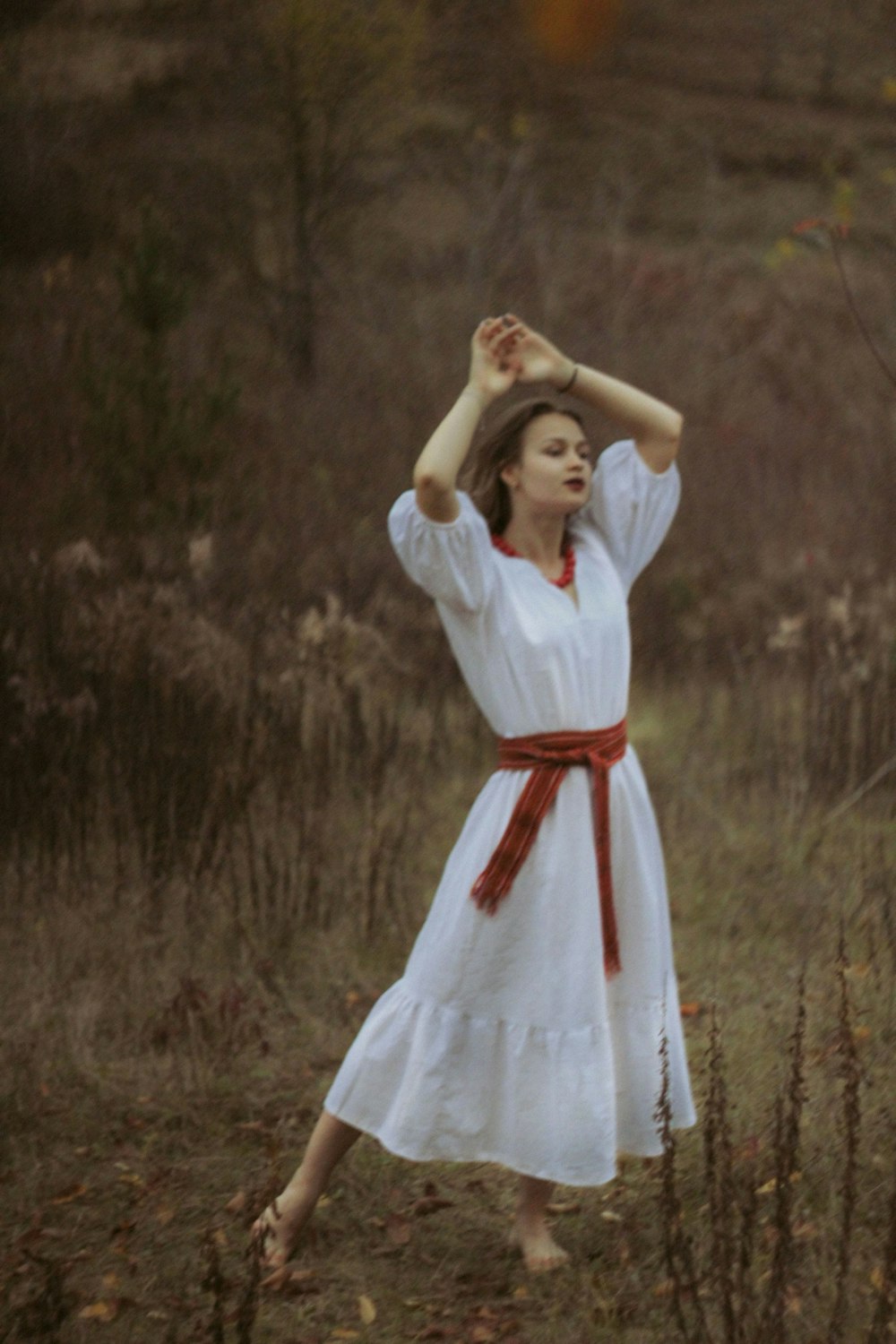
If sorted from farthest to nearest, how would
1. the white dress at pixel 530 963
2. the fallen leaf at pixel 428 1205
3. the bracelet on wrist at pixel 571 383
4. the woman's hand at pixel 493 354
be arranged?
the fallen leaf at pixel 428 1205 → the bracelet on wrist at pixel 571 383 → the woman's hand at pixel 493 354 → the white dress at pixel 530 963

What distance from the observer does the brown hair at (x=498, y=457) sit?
281 centimetres

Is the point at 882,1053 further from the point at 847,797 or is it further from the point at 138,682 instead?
the point at 138,682

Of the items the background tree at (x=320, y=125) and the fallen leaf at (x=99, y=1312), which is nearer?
the fallen leaf at (x=99, y=1312)

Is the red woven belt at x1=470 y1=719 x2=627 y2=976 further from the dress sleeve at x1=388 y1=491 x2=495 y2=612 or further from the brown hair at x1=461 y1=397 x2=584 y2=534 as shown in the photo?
the brown hair at x1=461 y1=397 x2=584 y2=534

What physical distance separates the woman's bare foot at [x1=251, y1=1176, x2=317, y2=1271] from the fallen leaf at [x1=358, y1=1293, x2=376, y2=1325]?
6.5 inches

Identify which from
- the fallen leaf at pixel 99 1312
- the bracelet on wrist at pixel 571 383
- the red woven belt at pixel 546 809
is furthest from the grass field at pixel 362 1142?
the bracelet on wrist at pixel 571 383

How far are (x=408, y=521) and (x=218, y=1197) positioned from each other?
5.06ft

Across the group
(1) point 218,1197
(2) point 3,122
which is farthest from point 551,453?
(2) point 3,122

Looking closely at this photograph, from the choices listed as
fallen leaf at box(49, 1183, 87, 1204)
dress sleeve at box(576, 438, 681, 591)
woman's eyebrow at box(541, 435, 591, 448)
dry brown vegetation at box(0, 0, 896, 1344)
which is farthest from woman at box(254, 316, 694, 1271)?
fallen leaf at box(49, 1183, 87, 1204)

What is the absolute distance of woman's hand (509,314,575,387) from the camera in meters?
2.73

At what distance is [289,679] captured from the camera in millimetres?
4793

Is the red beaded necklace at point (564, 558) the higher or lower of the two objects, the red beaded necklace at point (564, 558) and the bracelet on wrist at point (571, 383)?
the lower

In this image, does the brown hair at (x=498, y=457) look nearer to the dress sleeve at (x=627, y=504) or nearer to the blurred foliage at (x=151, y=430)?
the dress sleeve at (x=627, y=504)

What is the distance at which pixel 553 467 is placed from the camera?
274 centimetres
